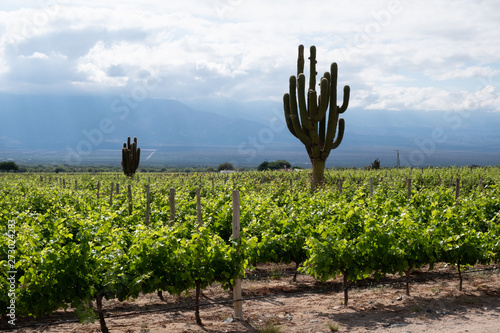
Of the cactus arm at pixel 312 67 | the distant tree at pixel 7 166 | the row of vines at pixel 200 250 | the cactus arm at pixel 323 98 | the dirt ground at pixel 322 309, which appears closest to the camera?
the row of vines at pixel 200 250

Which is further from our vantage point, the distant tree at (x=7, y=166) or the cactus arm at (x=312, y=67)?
the distant tree at (x=7, y=166)

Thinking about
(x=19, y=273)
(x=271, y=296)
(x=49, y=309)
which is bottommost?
(x=271, y=296)

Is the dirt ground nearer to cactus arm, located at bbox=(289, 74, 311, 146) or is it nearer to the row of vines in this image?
the row of vines

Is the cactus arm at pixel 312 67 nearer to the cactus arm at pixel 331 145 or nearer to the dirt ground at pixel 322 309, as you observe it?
the cactus arm at pixel 331 145

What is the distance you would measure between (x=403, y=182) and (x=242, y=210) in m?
13.6

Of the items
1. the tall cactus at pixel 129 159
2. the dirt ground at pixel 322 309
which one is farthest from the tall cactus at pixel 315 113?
the tall cactus at pixel 129 159

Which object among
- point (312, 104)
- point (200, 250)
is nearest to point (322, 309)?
point (200, 250)

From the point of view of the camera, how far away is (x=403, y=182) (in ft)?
70.5

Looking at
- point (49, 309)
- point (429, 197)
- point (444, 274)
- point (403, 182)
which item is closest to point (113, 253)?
point (49, 309)

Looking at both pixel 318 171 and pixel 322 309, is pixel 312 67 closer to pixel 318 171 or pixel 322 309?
pixel 318 171

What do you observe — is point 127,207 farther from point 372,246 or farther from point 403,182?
point 403,182

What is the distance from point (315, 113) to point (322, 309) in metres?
10.9

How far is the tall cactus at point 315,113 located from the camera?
1730 cm

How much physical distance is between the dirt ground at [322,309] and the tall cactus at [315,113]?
8599 millimetres
